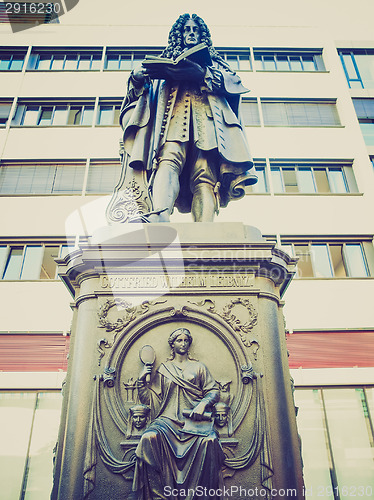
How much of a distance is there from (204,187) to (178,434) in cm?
263

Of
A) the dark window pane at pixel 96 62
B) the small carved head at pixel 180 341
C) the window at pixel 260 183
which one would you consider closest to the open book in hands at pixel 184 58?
the small carved head at pixel 180 341

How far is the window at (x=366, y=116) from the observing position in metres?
18.0

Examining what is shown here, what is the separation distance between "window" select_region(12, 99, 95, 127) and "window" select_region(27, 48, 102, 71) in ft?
7.81

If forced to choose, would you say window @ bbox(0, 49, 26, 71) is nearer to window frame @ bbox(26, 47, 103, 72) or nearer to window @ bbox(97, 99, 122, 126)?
window frame @ bbox(26, 47, 103, 72)

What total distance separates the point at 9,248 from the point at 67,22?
12.9 metres

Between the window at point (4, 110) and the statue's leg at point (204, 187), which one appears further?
the window at point (4, 110)

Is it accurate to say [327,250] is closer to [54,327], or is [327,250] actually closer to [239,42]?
[54,327]

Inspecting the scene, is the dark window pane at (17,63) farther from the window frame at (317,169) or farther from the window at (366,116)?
the window at (366,116)

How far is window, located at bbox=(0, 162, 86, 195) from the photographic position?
53.5 ft

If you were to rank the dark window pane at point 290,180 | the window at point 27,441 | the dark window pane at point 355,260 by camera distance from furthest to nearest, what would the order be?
the dark window pane at point 290,180 → the dark window pane at point 355,260 → the window at point 27,441

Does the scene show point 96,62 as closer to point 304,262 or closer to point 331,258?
point 304,262

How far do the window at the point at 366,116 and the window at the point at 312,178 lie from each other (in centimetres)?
217

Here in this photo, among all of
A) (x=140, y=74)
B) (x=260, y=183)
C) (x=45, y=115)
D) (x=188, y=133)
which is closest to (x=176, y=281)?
(x=188, y=133)

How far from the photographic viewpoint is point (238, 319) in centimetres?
307
